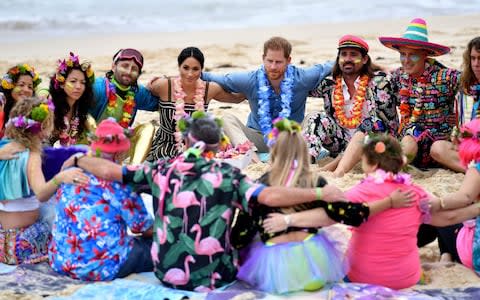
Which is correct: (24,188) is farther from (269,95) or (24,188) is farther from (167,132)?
(269,95)

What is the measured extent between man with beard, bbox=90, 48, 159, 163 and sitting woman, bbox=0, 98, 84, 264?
1916mm

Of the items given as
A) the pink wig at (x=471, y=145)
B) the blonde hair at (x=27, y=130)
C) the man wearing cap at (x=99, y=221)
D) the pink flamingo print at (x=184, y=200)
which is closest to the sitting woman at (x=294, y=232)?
the pink flamingo print at (x=184, y=200)

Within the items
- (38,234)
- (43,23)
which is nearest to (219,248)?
(38,234)

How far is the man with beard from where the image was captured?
260 inches

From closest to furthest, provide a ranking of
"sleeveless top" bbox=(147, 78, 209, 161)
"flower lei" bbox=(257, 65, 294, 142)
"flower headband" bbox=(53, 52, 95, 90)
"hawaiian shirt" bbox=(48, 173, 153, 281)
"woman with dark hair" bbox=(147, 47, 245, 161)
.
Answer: "hawaiian shirt" bbox=(48, 173, 153, 281)
"flower headband" bbox=(53, 52, 95, 90)
"woman with dark hair" bbox=(147, 47, 245, 161)
"sleeveless top" bbox=(147, 78, 209, 161)
"flower lei" bbox=(257, 65, 294, 142)

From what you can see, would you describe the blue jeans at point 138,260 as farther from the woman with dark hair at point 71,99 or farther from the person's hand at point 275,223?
the woman with dark hair at point 71,99

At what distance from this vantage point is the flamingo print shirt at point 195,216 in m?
4.07

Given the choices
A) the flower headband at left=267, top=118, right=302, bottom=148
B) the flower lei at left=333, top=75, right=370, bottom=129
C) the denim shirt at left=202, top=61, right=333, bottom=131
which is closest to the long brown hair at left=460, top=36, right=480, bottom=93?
the flower lei at left=333, top=75, right=370, bottom=129

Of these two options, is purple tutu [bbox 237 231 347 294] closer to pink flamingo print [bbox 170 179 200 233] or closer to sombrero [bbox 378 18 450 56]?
pink flamingo print [bbox 170 179 200 233]

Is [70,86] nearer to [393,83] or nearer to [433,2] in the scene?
[393,83]

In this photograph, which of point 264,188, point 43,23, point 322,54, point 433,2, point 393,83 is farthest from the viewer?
point 433,2

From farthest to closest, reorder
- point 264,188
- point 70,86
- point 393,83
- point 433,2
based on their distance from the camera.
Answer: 1. point 433,2
2. point 393,83
3. point 70,86
4. point 264,188

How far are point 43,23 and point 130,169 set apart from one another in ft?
50.8

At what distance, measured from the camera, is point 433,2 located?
2012cm
